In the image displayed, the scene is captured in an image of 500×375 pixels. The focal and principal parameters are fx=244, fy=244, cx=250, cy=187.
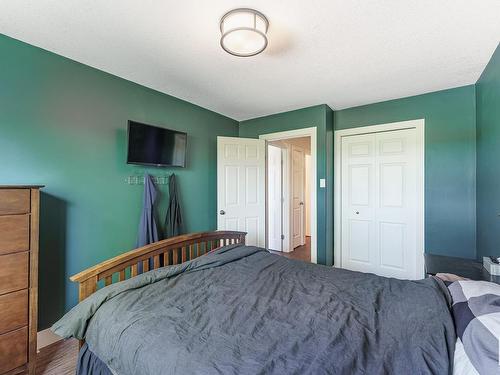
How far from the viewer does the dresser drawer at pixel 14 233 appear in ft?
4.73

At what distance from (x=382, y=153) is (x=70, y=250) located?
3.56 m

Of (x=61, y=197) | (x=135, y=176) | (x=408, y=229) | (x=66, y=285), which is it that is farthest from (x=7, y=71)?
(x=408, y=229)

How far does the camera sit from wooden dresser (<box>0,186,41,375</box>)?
1.45 meters

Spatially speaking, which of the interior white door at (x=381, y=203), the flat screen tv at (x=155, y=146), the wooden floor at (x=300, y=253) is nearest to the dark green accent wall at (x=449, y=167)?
the interior white door at (x=381, y=203)

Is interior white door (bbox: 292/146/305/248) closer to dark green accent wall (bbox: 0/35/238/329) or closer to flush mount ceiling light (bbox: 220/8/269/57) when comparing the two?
dark green accent wall (bbox: 0/35/238/329)

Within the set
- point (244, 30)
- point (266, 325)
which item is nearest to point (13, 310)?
point (266, 325)

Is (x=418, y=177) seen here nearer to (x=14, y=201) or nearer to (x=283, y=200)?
(x=283, y=200)

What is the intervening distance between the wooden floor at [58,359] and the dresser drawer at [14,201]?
3.76 feet

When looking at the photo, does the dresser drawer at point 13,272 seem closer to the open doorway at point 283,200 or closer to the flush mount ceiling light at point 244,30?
the flush mount ceiling light at point 244,30

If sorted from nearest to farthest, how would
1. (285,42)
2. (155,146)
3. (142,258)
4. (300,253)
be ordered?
(142,258) → (285,42) → (155,146) → (300,253)

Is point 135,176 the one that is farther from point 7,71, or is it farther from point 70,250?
point 7,71

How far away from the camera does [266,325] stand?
43.2 inches

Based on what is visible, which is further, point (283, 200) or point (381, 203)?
point (283, 200)

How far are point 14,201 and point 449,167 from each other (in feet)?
12.8
